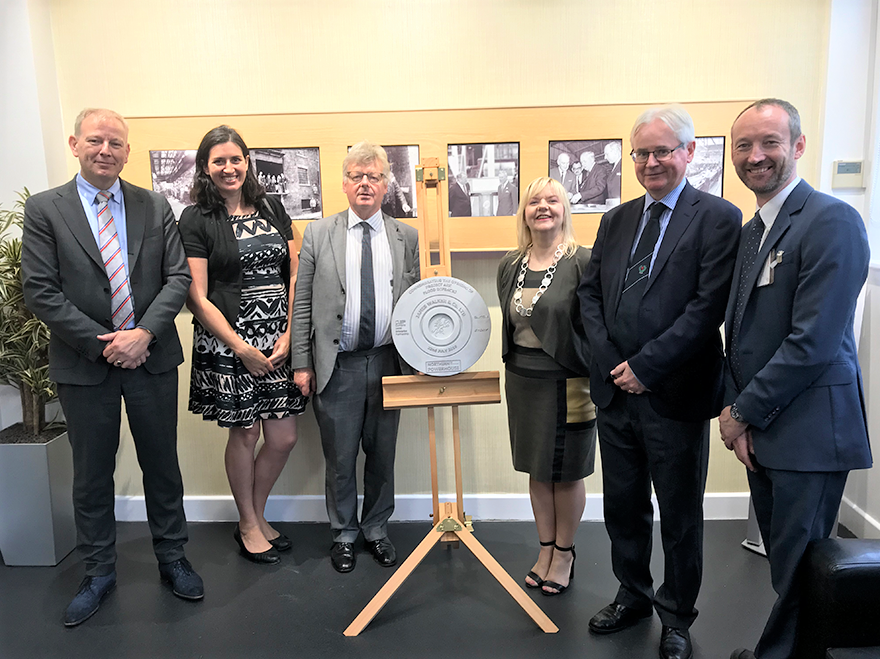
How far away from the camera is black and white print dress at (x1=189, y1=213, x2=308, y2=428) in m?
2.64

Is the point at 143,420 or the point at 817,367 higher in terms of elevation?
the point at 817,367

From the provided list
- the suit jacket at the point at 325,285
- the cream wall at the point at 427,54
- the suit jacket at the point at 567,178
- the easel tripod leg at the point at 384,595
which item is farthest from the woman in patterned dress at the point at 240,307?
the suit jacket at the point at 567,178

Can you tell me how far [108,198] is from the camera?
238 centimetres

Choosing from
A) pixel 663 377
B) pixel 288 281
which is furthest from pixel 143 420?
pixel 663 377

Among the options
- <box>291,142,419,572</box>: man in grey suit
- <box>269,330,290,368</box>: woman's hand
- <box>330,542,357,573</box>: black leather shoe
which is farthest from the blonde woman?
<box>269,330,290,368</box>: woman's hand

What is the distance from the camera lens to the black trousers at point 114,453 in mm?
2398

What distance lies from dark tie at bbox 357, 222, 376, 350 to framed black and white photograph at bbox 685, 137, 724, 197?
155 cm

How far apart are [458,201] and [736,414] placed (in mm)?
1685

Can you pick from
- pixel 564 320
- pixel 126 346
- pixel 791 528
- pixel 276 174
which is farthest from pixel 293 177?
pixel 791 528

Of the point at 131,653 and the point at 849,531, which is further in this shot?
the point at 849,531

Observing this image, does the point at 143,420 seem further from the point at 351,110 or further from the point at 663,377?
the point at 663,377

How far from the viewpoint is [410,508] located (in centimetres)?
323

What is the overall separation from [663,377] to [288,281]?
5.46 feet

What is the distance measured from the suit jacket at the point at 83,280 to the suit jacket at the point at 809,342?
2.10 m
